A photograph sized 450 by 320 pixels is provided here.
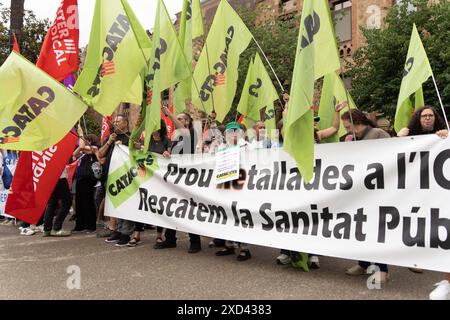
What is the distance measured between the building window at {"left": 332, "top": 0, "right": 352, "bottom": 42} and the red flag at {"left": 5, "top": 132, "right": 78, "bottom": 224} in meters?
18.7

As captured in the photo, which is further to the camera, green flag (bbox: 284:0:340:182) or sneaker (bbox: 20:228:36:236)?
sneaker (bbox: 20:228:36:236)

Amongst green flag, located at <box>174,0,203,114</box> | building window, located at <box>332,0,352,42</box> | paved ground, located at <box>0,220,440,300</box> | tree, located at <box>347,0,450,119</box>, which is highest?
building window, located at <box>332,0,352,42</box>

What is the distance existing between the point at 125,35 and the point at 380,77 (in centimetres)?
1291

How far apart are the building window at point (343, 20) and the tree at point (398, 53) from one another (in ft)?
16.2

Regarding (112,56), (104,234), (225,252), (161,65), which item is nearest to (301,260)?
(225,252)

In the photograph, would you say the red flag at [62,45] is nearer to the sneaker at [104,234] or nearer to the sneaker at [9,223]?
the sneaker at [104,234]

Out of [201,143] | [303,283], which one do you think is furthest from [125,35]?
[303,283]

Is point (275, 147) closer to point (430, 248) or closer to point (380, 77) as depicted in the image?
point (430, 248)

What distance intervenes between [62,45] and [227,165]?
354 centimetres

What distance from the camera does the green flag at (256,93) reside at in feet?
27.0

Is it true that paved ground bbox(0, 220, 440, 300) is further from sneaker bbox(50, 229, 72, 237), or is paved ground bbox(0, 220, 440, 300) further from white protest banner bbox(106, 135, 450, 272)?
sneaker bbox(50, 229, 72, 237)

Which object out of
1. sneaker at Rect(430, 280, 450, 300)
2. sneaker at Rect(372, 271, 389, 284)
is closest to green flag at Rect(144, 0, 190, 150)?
sneaker at Rect(372, 271, 389, 284)

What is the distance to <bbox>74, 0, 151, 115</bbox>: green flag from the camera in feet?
19.7

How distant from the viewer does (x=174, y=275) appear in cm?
480
